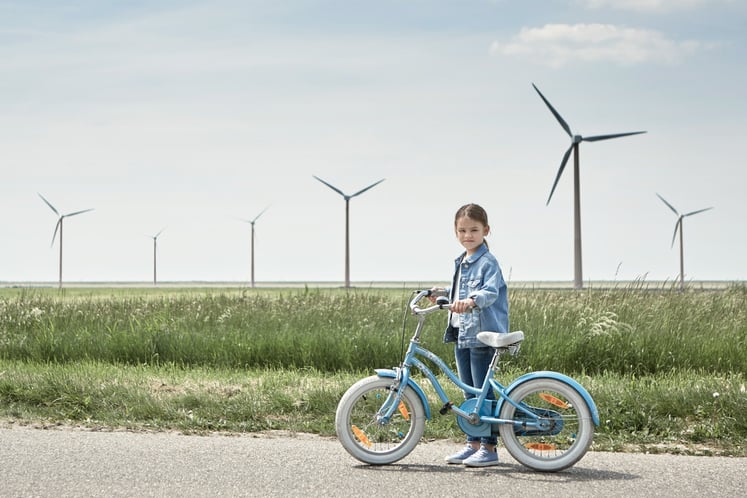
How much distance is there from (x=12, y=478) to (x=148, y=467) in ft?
2.99

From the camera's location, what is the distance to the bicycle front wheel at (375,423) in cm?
620

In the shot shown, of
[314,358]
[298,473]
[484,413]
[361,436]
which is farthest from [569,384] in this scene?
[314,358]

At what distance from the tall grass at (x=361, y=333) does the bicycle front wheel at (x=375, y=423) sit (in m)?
5.26

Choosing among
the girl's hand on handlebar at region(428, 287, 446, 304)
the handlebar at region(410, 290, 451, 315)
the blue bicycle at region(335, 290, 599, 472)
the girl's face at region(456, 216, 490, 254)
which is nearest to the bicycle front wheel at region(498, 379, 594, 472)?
the blue bicycle at region(335, 290, 599, 472)

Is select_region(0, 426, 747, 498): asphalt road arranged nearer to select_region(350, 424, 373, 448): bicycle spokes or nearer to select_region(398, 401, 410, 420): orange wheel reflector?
select_region(350, 424, 373, 448): bicycle spokes

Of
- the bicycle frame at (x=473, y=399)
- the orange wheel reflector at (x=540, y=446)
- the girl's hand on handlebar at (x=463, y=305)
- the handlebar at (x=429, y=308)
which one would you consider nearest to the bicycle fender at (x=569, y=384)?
the bicycle frame at (x=473, y=399)

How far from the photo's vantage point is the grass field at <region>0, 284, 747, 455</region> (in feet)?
26.3

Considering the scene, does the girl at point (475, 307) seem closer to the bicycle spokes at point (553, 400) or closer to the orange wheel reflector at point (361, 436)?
the bicycle spokes at point (553, 400)

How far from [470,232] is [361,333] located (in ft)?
22.6

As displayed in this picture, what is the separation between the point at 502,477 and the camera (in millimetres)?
5895

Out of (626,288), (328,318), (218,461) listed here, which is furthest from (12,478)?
(626,288)

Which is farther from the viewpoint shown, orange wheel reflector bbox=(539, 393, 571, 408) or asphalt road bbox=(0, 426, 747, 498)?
orange wheel reflector bbox=(539, 393, 571, 408)

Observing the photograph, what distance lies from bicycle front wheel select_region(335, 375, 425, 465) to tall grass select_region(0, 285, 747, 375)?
526 centimetres

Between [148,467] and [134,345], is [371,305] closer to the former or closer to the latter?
[134,345]
